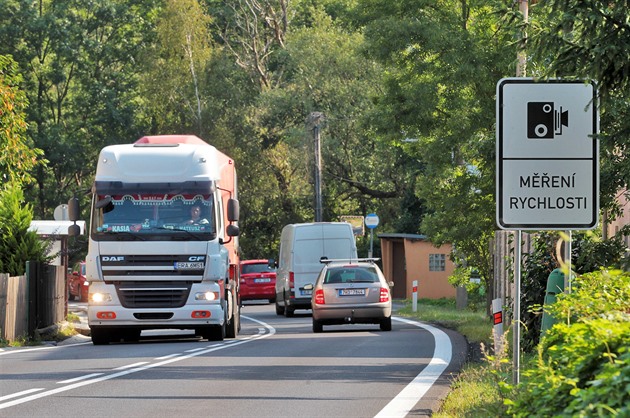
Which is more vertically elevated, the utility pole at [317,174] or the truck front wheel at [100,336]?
the utility pole at [317,174]

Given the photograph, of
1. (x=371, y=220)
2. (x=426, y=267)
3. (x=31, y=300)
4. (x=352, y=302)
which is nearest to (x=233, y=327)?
(x=352, y=302)

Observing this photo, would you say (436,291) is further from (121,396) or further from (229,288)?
(121,396)

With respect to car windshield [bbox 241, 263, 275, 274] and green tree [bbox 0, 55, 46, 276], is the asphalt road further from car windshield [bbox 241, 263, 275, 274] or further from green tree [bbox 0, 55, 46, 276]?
car windshield [bbox 241, 263, 275, 274]

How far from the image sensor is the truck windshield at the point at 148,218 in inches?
910

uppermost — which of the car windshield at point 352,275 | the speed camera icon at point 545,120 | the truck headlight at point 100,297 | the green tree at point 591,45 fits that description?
the green tree at point 591,45

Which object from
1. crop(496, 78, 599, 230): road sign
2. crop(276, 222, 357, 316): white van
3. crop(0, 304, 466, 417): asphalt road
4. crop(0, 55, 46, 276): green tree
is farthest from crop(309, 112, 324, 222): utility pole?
crop(496, 78, 599, 230): road sign

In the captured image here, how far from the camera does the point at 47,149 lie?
65562mm

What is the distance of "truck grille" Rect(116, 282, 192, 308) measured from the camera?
23516mm

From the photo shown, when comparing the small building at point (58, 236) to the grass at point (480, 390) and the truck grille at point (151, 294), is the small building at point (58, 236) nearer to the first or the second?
the truck grille at point (151, 294)

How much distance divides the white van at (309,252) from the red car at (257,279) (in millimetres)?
11306

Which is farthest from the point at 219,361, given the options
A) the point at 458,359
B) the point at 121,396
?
the point at 121,396

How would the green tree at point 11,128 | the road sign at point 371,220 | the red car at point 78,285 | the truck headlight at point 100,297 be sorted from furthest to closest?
the red car at point 78,285 < the road sign at point 371,220 < the green tree at point 11,128 < the truck headlight at point 100,297

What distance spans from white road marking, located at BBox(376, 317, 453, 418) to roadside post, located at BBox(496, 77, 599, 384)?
248 cm

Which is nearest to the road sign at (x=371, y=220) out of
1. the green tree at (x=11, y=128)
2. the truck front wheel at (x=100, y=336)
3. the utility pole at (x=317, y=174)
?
the utility pole at (x=317, y=174)
